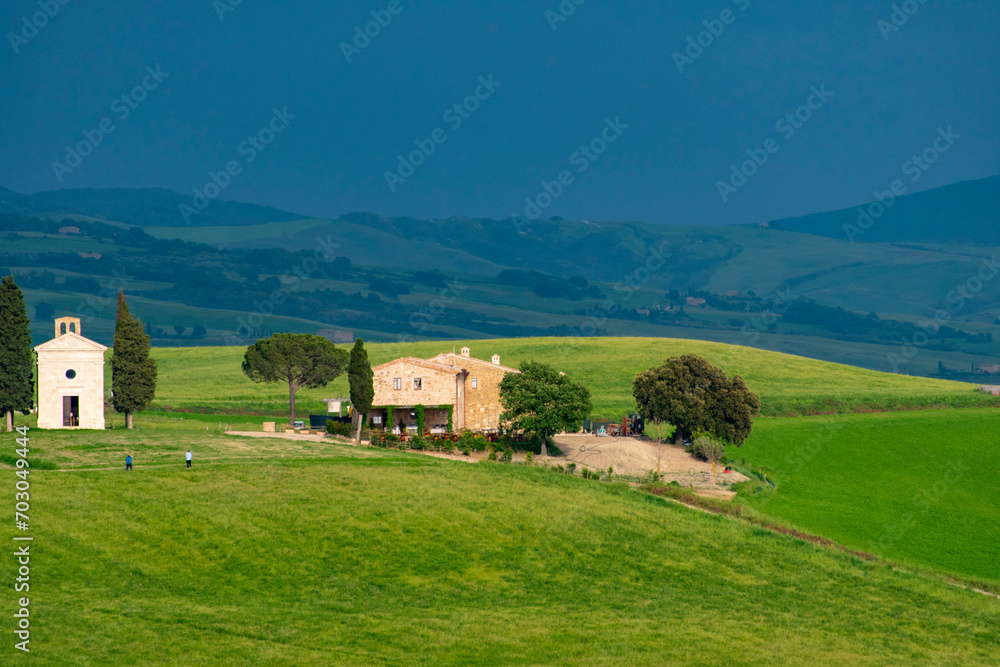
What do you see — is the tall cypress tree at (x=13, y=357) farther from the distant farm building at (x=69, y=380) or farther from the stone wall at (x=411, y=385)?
the stone wall at (x=411, y=385)

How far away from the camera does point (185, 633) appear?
3500 centimetres

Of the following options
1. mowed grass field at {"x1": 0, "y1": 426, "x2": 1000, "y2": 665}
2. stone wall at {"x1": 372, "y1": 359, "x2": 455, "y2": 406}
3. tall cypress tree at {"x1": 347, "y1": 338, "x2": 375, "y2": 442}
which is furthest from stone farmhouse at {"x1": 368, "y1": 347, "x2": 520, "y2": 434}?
mowed grass field at {"x1": 0, "y1": 426, "x2": 1000, "y2": 665}

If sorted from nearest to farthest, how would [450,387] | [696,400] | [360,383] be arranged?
1. [360,383]
2. [450,387]
3. [696,400]

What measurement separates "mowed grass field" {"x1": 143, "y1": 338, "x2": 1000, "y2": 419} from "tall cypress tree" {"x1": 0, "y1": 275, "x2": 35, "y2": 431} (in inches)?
1349

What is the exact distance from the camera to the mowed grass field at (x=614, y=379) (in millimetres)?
110625

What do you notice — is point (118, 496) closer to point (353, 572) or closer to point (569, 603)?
point (353, 572)

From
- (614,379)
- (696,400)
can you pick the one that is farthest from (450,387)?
(614,379)

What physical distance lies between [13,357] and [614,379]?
259 ft

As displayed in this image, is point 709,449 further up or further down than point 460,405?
further down

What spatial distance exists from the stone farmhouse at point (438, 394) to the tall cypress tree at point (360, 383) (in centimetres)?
448

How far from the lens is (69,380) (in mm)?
67875

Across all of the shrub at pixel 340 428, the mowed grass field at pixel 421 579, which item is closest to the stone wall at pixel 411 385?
the shrub at pixel 340 428

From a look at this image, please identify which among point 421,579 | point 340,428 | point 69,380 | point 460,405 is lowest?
point 421,579

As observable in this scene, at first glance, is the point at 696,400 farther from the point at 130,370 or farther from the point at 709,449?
the point at 130,370
